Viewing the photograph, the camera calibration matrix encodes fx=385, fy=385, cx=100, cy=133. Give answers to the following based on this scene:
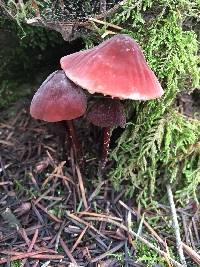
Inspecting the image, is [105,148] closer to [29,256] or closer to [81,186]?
[81,186]

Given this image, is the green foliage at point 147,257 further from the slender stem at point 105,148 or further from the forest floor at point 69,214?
the slender stem at point 105,148

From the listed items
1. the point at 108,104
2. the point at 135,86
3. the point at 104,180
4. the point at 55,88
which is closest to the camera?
the point at 135,86

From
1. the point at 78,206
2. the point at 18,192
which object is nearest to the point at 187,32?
the point at 78,206

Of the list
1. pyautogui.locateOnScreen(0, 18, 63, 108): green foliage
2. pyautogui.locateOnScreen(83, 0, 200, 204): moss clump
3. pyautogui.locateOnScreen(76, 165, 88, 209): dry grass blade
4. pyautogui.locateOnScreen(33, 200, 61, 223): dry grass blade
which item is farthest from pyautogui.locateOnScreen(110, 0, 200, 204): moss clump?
pyautogui.locateOnScreen(0, 18, 63, 108): green foliage

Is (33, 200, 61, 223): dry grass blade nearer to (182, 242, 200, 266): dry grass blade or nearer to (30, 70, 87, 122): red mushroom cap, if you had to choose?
(30, 70, 87, 122): red mushroom cap

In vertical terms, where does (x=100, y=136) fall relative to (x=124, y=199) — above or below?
above

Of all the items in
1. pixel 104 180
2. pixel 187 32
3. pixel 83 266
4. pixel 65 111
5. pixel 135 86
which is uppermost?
pixel 187 32

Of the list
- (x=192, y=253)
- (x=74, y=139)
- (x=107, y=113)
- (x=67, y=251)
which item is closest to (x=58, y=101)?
(x=107, y=113)

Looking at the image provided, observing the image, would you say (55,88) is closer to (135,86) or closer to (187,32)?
(135,86)
